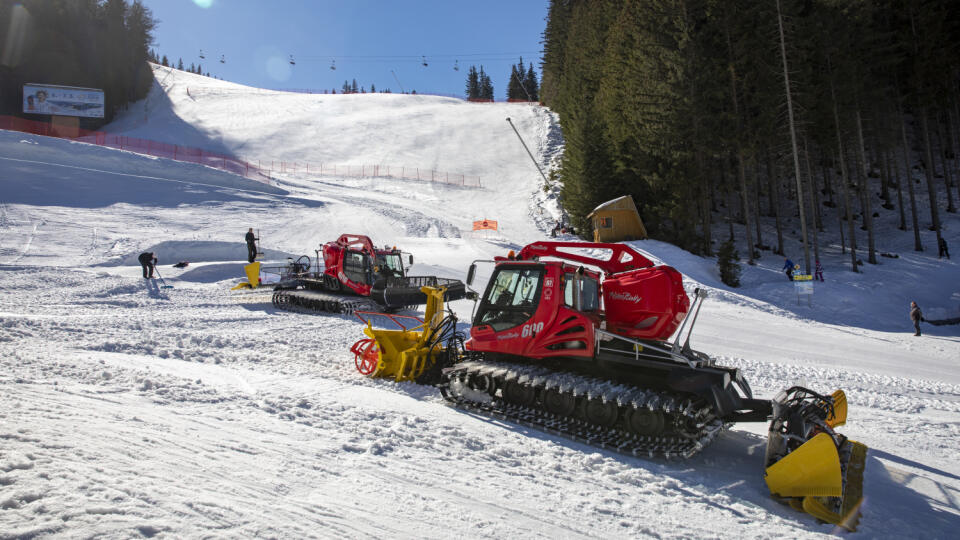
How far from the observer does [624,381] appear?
19.2ft

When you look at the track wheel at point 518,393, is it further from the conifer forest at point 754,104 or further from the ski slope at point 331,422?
the conifer forest at point 754,104

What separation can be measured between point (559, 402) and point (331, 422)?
2.67 m

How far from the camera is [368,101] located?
2822 inches

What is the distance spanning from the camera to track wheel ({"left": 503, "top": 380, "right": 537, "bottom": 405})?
20.6 feet

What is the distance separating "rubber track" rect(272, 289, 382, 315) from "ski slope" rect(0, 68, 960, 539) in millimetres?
1046

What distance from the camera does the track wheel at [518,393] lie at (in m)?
6.29

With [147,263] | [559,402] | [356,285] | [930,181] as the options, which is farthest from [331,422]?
[930,181]

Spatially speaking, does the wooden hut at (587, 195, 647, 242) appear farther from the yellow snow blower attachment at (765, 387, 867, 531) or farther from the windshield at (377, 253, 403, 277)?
the yellow snow blower attachment at (765, 387, 867, 531)

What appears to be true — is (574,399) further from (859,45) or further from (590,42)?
(590,42)

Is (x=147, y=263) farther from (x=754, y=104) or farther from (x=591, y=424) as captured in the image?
(x=754, y=104)

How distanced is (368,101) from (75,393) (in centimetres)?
7217

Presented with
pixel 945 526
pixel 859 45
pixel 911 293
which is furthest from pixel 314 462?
pixel 859 45

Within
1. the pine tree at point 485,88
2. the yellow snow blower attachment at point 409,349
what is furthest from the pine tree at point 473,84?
the yellow snow blower attachment at point 409,349

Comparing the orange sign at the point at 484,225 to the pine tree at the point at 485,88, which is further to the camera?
the pine tree at the point at 485,88
